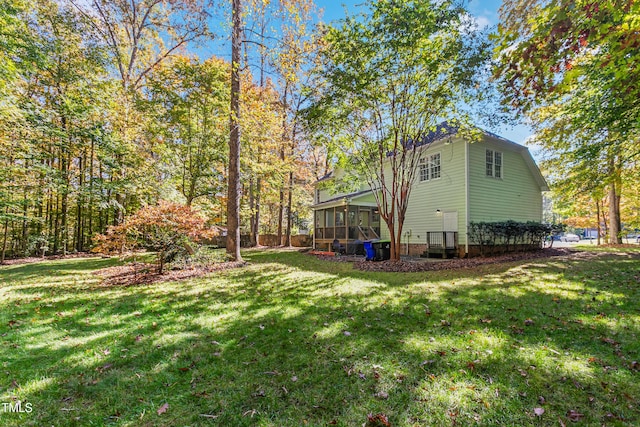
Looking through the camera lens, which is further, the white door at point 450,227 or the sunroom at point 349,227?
the sunroom at point 349,227

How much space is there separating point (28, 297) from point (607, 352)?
927 centimetres

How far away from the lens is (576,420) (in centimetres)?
196

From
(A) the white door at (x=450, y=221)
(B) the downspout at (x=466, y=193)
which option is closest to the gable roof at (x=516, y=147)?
(B) the downspout at (x=466, y=193)

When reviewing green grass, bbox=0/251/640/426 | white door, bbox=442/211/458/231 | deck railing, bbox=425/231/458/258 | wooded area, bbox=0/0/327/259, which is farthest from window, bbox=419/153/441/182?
green grass, bbox=0/251/640/426

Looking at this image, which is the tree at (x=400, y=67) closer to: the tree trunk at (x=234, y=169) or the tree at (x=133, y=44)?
the tree trunk at (x=234, y=169)

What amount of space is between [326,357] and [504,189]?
14.1 meters

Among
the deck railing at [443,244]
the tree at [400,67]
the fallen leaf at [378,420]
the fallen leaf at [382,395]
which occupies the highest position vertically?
the tree at [400,67]

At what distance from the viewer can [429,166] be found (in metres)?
13.9

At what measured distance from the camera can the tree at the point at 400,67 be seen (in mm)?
7793

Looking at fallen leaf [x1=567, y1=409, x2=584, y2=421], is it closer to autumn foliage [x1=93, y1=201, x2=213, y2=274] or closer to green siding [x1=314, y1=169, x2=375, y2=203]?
autumn foliage [x1=93, y1=201, x2=213, y2=274]

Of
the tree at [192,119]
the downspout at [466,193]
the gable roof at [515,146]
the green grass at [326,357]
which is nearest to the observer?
the green grass at [326,357]

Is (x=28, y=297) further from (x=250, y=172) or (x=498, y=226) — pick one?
(x=498, y=226)

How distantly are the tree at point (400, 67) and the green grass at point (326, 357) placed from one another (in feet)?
20.3

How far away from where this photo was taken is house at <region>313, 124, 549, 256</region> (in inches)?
480
